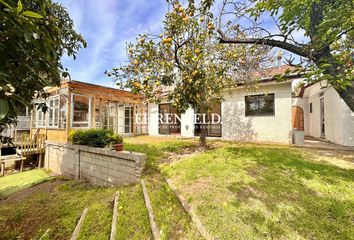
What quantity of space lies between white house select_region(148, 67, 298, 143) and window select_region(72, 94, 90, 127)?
6.83 metres

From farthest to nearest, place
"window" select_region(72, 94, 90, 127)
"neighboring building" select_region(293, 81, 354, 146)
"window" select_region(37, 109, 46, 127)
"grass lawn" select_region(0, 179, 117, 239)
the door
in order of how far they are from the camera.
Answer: the door → "window" select_region(37, 109, 46, 127) → "window" select_region(72, 94, 90, 127) → "neighboring building" select_region(293, 81, 354, 146) → "grass lawn" select_region(0, 179, 117, 239)

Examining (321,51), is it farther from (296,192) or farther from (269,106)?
(269,106)

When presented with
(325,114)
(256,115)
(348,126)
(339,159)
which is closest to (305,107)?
(325,114)

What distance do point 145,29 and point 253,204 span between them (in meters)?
5.99

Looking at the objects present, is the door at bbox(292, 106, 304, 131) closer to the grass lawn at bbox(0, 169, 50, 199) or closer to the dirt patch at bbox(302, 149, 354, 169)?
the dirt patch at bbox(302, 149, 354, 169)

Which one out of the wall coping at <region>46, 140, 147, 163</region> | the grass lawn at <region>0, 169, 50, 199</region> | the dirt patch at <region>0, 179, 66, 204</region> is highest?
the wall coping at <region>46, 140, 147, 163</region>

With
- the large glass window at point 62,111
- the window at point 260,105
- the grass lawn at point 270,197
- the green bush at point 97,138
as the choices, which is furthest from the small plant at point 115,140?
the window at point 260,105

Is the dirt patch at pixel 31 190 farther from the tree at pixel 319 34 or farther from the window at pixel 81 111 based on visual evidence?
the tree at pixel 319 34

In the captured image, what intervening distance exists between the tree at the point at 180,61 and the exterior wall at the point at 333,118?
409cm

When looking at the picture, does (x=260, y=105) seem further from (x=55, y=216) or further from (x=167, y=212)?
(x=55, y=216)

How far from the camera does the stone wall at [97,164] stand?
18.5 ft

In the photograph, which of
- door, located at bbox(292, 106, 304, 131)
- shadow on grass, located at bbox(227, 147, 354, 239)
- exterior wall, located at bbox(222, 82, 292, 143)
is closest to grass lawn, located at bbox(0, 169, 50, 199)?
shadow on grass, located at bbox(227, 147, 354, 239)

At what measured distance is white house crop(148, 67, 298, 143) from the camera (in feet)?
31.7

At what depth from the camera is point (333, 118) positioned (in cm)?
945
